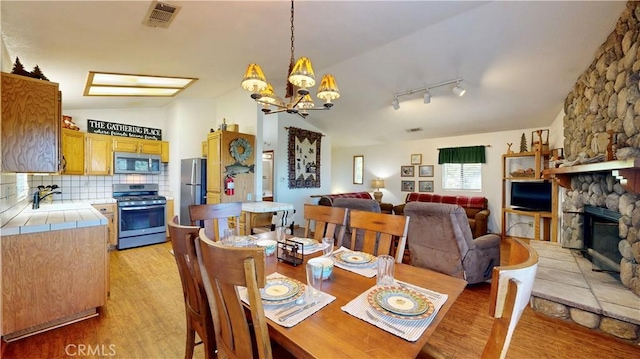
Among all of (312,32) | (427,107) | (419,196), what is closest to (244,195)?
(312,32)

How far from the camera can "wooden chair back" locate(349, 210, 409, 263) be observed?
5.55ft

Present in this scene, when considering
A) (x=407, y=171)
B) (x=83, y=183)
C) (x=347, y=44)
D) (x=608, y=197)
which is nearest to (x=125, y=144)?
(x=83, y=183)

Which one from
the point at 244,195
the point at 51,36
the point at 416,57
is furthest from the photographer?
the point at 244,195

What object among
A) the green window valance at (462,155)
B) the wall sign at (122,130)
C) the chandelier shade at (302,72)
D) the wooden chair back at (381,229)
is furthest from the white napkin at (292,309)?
the green window valance at (462,155)

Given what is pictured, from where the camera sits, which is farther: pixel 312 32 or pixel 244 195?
pixel 244 195

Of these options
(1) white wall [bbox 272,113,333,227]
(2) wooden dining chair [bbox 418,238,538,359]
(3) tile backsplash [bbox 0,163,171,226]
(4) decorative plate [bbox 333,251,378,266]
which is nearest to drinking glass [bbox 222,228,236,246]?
(4) decorative plate [bbox 333,251,378,266]

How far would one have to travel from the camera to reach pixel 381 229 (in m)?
1.77

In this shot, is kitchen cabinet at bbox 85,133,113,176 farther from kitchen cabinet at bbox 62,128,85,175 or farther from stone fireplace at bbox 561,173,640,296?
stone fireplace at bbox 561,173,640,296

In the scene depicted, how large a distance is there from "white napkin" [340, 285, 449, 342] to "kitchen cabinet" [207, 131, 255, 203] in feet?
11.2

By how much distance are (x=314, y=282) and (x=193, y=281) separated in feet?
2.07

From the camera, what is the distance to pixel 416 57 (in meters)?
3.55

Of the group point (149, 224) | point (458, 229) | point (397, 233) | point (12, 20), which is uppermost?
point (12, 20)

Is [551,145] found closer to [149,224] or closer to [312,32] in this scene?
[312,32]

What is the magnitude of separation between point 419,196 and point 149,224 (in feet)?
19.1
